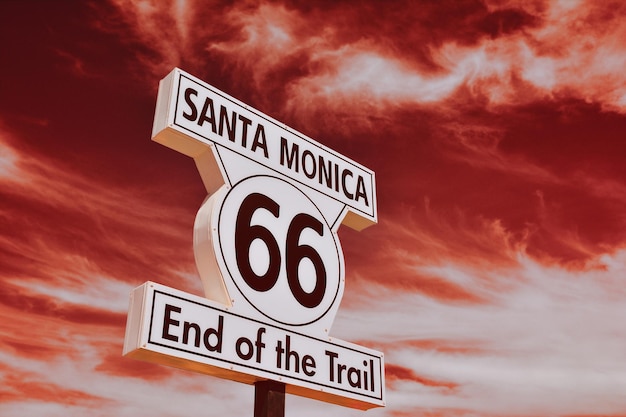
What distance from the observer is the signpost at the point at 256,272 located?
4938 mm

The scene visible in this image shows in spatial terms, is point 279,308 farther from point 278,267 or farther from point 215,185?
point 215,185

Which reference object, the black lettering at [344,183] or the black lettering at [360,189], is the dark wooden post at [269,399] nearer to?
the black lettering at [344,183]

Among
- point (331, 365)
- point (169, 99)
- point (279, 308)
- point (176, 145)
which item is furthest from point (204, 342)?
point (169, 99)

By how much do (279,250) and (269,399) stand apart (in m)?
1.38

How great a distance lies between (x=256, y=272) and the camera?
566 centimetres

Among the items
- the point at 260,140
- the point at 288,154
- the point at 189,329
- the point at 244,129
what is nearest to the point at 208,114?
the point at 244,129

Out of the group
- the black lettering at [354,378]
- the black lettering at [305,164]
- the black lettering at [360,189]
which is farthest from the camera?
the black lettering at [360,189]

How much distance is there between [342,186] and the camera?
7.20m

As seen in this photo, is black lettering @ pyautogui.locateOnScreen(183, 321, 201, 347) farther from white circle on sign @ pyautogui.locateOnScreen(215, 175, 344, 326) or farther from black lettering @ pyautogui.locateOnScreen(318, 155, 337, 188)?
black lettering @ pyautogui.locateOnScreen(318, 155, 337, 188)

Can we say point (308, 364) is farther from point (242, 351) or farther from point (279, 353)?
point (242, 351)

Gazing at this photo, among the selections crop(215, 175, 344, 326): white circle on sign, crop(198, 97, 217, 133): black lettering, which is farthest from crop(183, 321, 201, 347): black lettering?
crop(198, 97, 217, 133): black lettering

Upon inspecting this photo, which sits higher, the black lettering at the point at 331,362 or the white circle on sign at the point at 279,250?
the white circle on sign at the point at 279,250

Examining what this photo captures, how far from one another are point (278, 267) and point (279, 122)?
1.69m

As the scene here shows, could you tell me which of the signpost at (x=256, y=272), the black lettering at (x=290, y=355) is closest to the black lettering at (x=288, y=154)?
the signpost at (x=256, y=272)
